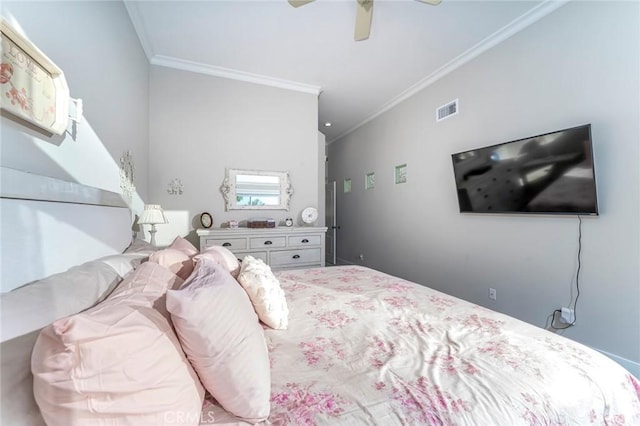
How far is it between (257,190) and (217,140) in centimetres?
76

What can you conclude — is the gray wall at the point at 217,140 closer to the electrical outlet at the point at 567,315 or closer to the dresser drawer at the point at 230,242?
the dresser drawer at the point at 230,242

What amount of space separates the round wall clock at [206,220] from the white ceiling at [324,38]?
1687 mm

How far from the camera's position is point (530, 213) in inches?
85.7

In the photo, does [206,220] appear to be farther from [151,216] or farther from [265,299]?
[265,299]

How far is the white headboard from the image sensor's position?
75 cm

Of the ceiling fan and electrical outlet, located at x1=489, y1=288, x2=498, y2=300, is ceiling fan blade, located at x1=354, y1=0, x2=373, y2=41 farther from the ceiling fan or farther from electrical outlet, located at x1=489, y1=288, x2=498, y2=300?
electrical outlet, located at x1=489, y1=288, x2=498, y2=300

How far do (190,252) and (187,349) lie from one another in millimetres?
864

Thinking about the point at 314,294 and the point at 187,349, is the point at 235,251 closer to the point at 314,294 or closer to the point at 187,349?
the point at 314,294

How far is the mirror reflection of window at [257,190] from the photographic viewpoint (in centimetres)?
320

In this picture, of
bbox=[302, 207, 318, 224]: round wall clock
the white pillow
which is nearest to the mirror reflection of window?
bbox=[302, 207, 318, 224]: round wall clock

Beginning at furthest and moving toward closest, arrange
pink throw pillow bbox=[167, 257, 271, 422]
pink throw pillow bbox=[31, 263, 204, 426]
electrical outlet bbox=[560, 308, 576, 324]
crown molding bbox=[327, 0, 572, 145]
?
crown molding bbox=[327, 0, 572, 145], electrical outlet bbox=[560, 308, 576, 324], pink throw pillow bbox=[167, 257, 271, 422], pink throw pillow bbox=[31, 263, 204, 426]

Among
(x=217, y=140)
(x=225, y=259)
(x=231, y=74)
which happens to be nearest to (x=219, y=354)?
(x=225, y=259)

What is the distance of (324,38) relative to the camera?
2.49 meters

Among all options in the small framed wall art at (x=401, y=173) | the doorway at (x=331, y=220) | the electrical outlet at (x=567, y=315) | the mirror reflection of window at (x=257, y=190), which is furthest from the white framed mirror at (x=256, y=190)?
the electrical outlet at (x=567, y=315)
